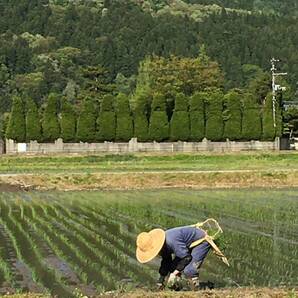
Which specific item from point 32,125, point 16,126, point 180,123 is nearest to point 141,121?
point 180,123

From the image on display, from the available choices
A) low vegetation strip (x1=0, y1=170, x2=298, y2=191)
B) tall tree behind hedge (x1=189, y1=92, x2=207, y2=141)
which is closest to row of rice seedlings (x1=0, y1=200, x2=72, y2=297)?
low vegetation strip (x1=0, y1=170, x2=298, y2=191)

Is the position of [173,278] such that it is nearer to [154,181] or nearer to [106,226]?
[106,226]

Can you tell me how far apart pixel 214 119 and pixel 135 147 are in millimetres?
6303

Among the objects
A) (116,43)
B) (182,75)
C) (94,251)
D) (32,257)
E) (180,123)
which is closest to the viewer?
(32,257)

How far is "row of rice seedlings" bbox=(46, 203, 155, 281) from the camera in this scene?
10.9 metres

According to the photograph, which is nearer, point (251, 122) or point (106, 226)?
point (106, 226)

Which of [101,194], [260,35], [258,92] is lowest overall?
[101,194]

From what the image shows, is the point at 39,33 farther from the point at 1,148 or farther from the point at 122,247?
the point at 122,247

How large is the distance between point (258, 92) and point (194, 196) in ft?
175

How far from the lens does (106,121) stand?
53.2m

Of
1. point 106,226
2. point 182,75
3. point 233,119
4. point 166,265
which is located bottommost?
point 106,226

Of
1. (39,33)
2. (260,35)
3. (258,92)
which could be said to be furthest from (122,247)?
(39,33)

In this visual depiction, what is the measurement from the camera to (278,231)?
51.2ft

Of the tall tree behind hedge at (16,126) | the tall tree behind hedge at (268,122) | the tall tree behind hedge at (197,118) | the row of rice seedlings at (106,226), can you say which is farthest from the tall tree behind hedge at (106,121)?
the row of rice seedlings at (106,226)
